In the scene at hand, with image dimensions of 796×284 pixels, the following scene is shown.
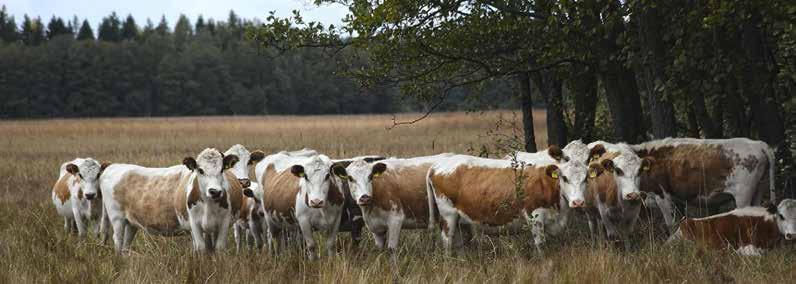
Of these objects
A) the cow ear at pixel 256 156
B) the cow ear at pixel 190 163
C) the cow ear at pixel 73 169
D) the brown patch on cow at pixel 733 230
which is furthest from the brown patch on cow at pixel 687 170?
the cow ear at pixel 73 169

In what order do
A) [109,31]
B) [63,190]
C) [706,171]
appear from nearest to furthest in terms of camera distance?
[706,171] < [63,190] < [109,31]

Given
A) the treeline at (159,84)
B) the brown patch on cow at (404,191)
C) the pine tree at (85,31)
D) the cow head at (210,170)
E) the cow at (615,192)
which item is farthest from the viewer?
the pine tree at (85,31)

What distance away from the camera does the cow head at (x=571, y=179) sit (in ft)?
31.0

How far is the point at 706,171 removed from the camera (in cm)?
1161

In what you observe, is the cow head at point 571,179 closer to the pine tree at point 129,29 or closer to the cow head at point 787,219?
the cow head at point 787,219

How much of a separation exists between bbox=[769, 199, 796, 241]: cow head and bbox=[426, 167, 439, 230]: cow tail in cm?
398

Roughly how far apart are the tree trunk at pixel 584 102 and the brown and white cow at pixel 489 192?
5102mm

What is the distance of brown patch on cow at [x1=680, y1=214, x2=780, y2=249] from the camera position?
10227mm

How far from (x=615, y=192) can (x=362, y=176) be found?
323 centimetres

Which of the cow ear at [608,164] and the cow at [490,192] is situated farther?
the cow ear at [608,164]

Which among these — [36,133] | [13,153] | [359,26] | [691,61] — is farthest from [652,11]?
[36,133]

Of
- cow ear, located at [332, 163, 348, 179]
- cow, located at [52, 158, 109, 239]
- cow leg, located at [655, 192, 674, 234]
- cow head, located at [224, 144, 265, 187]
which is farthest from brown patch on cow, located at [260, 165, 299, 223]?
cow leg, located at [655, 192, 674, 234]

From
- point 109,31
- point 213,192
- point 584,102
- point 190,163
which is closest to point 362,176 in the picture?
point 213,192

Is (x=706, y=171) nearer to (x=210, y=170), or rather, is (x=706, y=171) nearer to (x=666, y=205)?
(x=666, y=205)
